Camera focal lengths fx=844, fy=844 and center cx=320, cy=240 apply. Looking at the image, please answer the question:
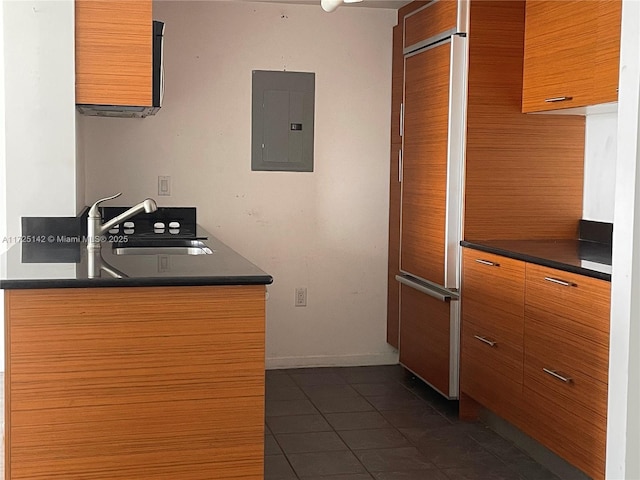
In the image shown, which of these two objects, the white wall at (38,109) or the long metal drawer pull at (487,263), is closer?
the white wall at (38,109)

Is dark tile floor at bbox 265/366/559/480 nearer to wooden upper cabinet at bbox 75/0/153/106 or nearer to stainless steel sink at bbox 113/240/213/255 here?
stainless steel sink at bbox 113/240/213/255

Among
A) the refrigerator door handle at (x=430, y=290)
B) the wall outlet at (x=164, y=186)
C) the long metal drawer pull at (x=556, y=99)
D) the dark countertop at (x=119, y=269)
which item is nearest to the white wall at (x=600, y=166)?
the long metal drawer pull at (x=556, y=99)

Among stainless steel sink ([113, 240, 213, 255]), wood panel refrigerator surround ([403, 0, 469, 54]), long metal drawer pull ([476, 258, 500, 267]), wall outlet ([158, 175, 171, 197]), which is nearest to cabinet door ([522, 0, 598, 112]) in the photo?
wood panel refrigerator surround ([403, 0, 469, 54])

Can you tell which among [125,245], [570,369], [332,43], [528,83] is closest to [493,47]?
[528,83]

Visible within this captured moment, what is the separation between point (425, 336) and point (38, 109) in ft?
7.33

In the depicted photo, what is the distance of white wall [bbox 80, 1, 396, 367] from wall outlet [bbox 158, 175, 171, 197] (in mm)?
31

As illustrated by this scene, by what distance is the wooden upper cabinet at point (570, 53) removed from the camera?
129 inches

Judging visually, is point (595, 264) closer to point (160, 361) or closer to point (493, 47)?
point (493, 47)

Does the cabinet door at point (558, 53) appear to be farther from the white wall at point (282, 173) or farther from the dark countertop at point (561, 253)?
the white wall at point (282, 173)

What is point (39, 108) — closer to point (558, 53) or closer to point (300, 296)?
point (300, 296)

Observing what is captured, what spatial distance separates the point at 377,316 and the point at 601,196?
172cm

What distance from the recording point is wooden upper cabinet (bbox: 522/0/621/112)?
3275 mm

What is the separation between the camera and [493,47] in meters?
4.00

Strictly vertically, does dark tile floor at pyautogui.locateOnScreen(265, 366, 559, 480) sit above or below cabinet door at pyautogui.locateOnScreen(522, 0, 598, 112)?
below
